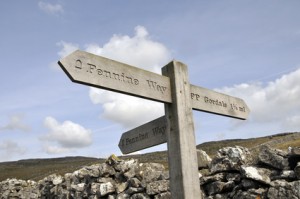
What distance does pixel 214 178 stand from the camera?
25.5ft

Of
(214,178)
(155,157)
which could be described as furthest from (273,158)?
(155,157)

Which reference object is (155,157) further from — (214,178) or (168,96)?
(168,96)

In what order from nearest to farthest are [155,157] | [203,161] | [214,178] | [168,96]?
[168,96] < [214,178] < [203,161] < [155,157]

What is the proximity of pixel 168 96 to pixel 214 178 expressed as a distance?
384cm

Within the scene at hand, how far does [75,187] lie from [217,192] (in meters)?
4.69

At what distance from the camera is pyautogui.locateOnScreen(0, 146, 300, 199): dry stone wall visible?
272 inches

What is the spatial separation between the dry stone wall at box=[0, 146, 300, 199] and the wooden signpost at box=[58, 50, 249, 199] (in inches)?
106

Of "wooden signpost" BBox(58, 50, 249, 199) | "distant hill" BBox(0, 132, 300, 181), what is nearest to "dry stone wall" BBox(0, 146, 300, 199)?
"wooden signpost" BBox(58, 50, 249, 199)

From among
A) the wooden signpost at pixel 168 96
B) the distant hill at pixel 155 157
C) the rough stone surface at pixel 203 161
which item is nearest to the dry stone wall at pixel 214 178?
the rough stone surface at pixel 203 161

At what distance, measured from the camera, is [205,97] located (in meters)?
5.02

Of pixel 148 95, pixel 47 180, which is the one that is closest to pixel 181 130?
pixel 148 95

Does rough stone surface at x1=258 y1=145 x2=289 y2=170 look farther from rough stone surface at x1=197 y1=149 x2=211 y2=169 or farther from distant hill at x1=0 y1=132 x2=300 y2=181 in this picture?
distant hill at x1=0 y1=132 x2=300 y2=181

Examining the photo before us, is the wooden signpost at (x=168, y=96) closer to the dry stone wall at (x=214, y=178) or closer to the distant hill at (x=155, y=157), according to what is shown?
the dry stone wall at (x=214, y=178)

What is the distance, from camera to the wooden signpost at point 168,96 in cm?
390
